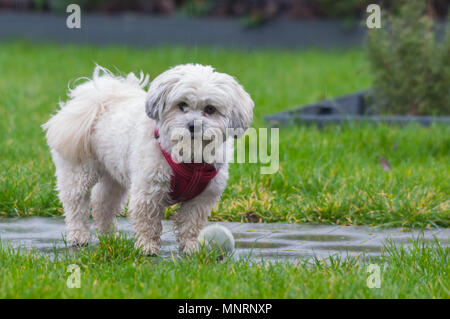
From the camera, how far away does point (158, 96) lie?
4035mm

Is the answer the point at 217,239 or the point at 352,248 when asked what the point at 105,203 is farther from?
the point at 352,248

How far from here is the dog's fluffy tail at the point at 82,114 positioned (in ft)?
15.5

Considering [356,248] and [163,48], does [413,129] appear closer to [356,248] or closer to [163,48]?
[356,248]

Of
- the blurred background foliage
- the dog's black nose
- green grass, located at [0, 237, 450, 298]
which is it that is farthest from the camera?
the blurred background foliage

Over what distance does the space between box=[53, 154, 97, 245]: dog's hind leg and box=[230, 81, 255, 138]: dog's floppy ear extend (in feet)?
3.86

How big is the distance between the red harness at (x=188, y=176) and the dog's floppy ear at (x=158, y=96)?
0.20 metres

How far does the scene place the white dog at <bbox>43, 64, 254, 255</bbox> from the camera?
4008mm

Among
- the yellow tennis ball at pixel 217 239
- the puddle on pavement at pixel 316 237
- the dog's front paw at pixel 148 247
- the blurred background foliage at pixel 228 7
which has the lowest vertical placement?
the puddle on pavement at pixel 316 237

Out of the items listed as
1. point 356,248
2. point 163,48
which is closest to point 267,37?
point 163,48

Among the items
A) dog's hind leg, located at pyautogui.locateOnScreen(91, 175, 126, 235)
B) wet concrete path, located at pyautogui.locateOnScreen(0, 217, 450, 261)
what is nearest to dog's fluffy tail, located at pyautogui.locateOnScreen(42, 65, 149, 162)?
dog's hind leg, located at pyautogui.locateOnScreen(91, 175, 126, 235)

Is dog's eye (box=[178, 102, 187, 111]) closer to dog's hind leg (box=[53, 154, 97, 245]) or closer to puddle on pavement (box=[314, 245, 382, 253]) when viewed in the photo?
dog's hind leg (box=[53, 154, 97, 245])

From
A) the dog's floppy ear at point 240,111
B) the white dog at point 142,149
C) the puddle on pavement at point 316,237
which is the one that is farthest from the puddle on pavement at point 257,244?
the dog's floppy ear at point 240,111

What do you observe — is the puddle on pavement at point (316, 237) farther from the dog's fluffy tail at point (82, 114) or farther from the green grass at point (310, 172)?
the dog's fluffy tail at point (82, 114)

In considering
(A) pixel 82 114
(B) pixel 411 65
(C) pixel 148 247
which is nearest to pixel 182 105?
(C) pixel 148 247
